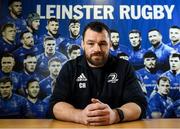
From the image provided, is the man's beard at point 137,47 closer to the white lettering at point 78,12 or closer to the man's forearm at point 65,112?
the white lettering at point 78,12

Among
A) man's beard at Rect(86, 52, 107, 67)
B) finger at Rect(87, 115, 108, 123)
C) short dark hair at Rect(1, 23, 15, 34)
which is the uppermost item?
short dark hair at Rect(1, 23, 15, 34)

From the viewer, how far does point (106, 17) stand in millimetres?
2207

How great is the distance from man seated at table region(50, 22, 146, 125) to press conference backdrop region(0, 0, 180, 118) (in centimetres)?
37

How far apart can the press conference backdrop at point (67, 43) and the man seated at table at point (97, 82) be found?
0.37 meters

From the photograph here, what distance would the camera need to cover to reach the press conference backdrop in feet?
7.00

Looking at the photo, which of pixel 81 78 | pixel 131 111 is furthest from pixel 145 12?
pixel 131 111

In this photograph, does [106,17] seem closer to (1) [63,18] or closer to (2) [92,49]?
(1) [63,18]

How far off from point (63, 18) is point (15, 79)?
0.62 meters

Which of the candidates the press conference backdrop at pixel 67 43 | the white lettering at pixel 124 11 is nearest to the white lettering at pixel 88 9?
the press conference backdrop at pixel 67 43

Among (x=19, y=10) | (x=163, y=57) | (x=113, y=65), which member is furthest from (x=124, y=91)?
(x=19, y=10)

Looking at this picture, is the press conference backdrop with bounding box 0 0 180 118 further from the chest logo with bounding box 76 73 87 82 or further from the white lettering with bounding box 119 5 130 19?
the chest logo with bounding box 76 73 87 82

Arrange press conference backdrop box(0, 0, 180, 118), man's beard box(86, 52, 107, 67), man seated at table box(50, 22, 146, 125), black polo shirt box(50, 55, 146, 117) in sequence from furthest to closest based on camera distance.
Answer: press conference backdrop box(0, 0, 180, 118), man's beard box(86, 52, 107, 67), black polo shirt box(50, 55, 146, 117), man seated at table box(50, 22, 146, 125)

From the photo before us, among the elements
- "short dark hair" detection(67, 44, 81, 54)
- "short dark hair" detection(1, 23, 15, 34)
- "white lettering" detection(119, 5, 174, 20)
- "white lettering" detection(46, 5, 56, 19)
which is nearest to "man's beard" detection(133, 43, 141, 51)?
"white lettering" detection(119, 5, 174, 20)

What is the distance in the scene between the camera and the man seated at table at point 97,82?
1.58 m
